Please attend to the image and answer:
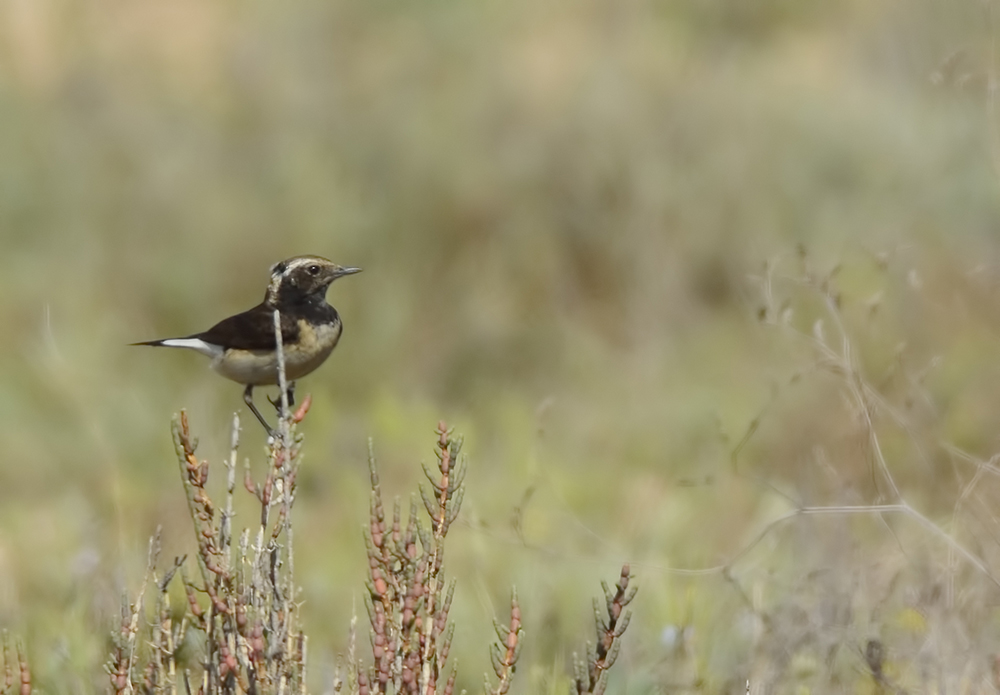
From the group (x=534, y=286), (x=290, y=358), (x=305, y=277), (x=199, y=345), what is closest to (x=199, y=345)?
(x=199, y=345)

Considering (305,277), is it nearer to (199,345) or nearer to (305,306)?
(305,306)

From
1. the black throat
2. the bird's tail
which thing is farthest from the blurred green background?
the black throat

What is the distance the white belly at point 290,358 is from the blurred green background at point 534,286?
0.83m

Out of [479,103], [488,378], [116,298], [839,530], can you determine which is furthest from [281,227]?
[839,530]

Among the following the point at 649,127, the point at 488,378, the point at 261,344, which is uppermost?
the point at 649,127

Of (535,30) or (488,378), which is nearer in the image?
(488,378)

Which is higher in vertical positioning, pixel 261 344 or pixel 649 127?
pixel 649 127

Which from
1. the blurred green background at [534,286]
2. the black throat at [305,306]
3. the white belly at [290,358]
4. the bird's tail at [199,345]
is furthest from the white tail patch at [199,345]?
the blurred green background at [534,286]

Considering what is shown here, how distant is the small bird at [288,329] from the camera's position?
14.2 feet

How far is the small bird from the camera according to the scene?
14.2 ft

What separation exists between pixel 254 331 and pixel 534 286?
4.77m

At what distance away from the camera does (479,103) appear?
406 inches

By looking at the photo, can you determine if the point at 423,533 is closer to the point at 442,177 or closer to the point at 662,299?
the point at 662,299

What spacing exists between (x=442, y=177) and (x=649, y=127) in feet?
5.20
